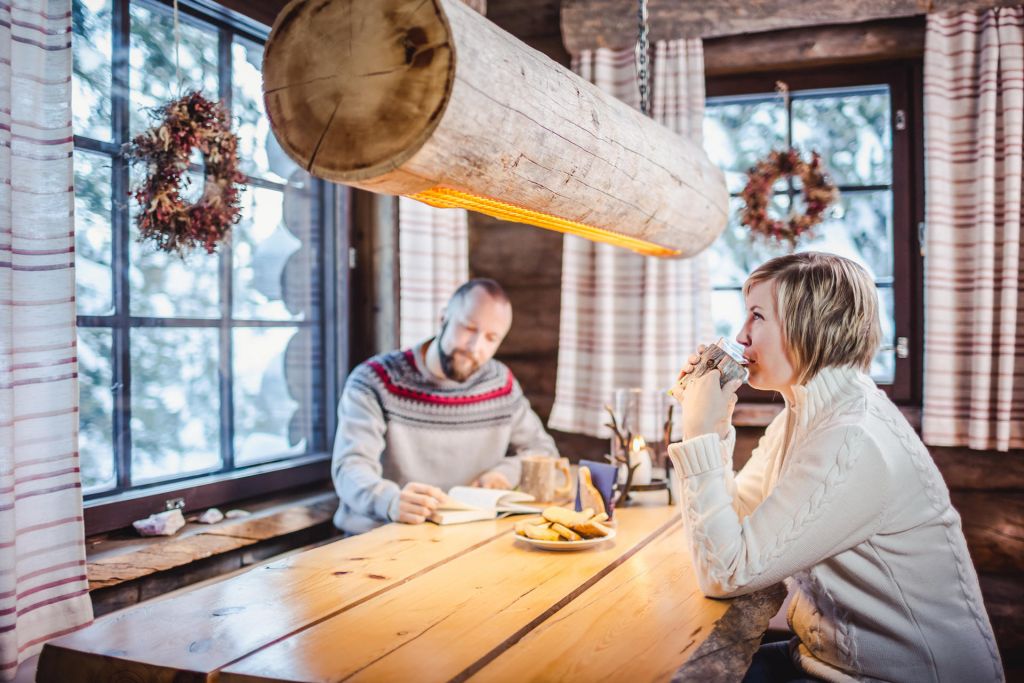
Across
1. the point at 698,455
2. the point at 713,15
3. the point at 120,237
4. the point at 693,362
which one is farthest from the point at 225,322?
the point at 713,15

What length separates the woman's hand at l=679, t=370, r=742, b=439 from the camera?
1912 millimetres

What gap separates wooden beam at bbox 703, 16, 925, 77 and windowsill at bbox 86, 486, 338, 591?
2395 millimetres

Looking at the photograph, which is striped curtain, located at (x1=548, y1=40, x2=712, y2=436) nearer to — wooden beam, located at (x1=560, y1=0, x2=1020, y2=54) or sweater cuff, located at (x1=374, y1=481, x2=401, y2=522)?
wooden beam, located at (x1=560, y1=0, x2=1020, y2=54)

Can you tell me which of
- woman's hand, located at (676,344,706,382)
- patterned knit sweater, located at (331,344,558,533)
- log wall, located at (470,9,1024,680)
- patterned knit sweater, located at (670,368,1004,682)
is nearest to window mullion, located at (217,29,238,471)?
patterned knit sweater, located at (331,344,558,533)

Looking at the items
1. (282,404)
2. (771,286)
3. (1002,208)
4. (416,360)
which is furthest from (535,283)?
(771,286)

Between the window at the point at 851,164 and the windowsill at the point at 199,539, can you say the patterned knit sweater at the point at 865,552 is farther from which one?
the window at the point at 851,164

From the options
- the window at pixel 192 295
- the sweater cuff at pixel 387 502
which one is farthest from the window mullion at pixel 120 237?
the sweater cuff at pixel 387 502

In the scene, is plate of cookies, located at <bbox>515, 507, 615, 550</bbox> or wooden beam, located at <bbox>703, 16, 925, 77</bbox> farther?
wooden beam, located at <bbox>703, 16, 925, 77</bbox>

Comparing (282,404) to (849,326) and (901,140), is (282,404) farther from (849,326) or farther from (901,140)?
(901,140)

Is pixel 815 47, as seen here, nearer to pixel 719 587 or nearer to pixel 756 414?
pixel 756 414

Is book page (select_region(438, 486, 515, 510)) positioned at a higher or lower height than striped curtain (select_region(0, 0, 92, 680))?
lower

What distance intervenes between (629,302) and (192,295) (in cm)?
175

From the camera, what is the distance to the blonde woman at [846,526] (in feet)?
5.37

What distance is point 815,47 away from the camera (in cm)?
351
